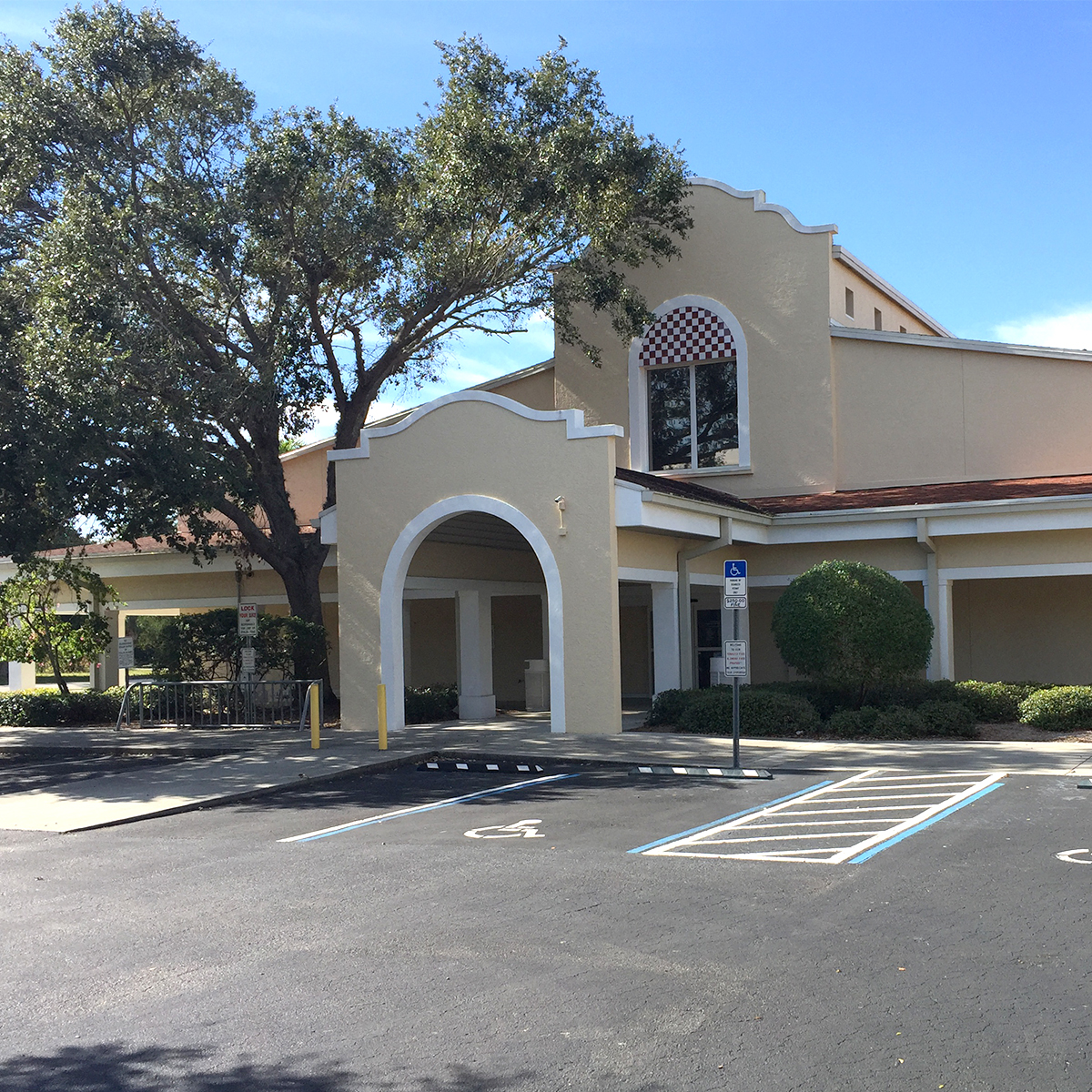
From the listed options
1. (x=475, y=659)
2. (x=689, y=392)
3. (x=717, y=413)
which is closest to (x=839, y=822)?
(x=475, y=659)

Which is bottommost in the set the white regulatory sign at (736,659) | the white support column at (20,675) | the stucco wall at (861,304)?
the white support column at (20,675)

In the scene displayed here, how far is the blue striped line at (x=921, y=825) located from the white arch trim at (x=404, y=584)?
7256 millimetres

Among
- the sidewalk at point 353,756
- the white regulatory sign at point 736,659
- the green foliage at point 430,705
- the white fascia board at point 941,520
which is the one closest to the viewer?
the sidewalk at point 353,756

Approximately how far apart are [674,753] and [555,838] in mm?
5587

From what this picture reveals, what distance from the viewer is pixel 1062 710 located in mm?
17094

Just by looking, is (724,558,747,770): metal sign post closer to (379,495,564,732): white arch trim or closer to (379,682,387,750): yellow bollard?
(379,495,564,732): white arch trim

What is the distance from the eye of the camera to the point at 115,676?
2667 centimetres

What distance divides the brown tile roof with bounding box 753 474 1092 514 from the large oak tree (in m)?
4.84

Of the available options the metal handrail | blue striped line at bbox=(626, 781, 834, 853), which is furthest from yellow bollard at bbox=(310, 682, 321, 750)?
blue striped line at bbox=(626, 781, 834, 853)

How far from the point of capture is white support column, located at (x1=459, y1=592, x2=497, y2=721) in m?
22.3

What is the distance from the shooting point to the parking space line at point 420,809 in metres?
10.9

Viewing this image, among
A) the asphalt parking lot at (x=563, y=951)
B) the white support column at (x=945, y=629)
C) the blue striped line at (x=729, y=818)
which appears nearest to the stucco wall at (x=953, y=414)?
the white support column at (x=945, y=629)

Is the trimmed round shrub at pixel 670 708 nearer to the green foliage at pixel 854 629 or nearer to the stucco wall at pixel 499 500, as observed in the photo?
the stucco wall at pixel 499 500

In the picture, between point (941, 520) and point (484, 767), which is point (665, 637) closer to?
point (941, 520)
